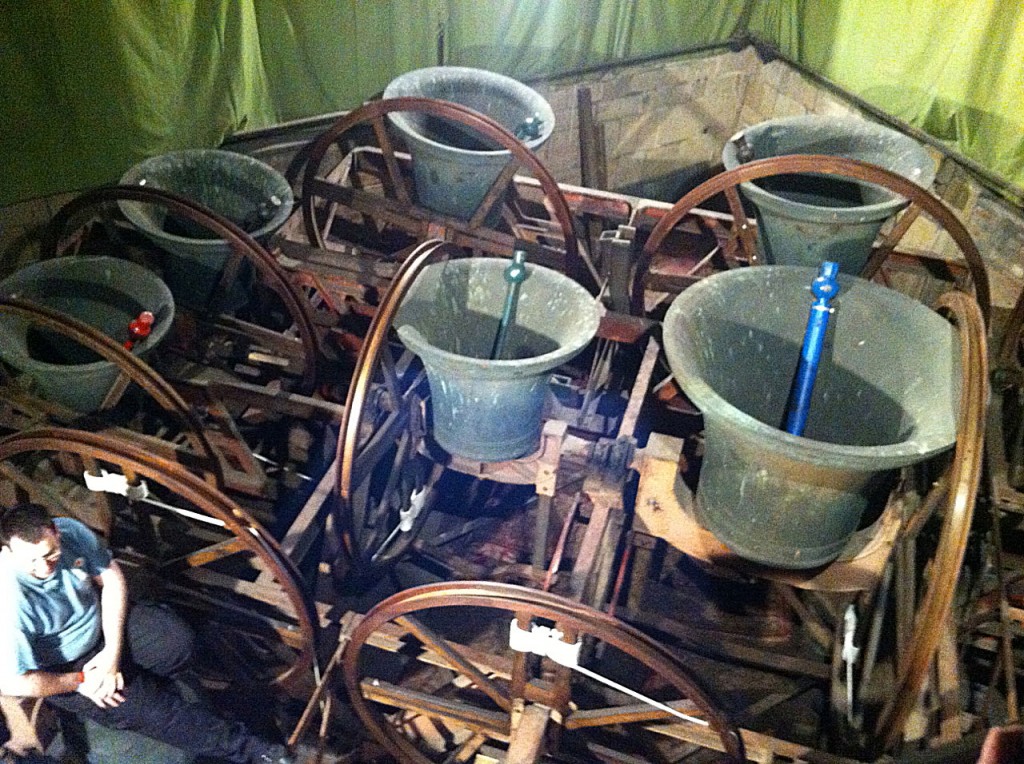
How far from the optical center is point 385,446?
3201mm

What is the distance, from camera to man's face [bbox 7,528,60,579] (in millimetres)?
2543

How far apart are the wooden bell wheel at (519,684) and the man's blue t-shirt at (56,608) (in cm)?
93

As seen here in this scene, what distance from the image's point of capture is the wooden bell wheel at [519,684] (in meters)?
2.38

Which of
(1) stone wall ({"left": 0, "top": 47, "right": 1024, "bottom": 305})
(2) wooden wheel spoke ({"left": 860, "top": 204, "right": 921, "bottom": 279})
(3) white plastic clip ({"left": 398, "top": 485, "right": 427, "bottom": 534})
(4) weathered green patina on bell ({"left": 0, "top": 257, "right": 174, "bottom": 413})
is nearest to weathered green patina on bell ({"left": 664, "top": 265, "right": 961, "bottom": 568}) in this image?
(3) white plastic clip ({"left": 398, "top": 485, "right": 427, "bottom": 534})

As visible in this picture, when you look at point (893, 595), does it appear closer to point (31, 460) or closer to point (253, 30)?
point (31, 460)

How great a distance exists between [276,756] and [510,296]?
82.9 inches

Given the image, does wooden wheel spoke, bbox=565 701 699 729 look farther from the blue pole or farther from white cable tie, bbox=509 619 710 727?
the blue pole

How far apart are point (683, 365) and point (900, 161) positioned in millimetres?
2606

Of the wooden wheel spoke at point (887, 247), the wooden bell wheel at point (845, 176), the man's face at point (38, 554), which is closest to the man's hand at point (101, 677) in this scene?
the man's face at point (38, 554)

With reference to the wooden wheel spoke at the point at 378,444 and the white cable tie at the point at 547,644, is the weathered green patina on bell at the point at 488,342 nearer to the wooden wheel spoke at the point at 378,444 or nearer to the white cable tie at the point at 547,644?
the wooden wheel spoke at the point at 378,444

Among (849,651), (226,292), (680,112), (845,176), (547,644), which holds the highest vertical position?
(845,176)

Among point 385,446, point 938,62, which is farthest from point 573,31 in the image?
point 385,446

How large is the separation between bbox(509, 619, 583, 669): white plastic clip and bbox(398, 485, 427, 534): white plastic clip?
1.02 meters

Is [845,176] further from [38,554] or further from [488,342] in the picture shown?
[38,554]
